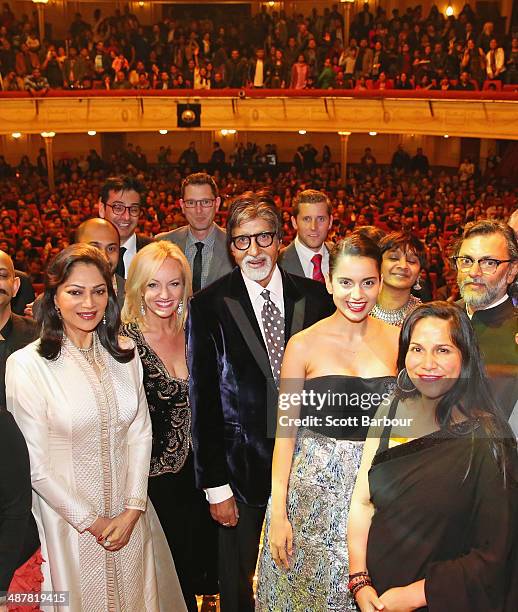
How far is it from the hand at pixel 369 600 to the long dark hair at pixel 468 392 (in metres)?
0.53

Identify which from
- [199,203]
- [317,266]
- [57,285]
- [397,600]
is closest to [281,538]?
[397,600]

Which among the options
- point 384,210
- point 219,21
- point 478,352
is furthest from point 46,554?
point 219,21

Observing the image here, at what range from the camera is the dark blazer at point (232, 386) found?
2.96m

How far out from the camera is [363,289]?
8.41ft

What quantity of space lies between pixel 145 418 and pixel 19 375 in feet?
1.71

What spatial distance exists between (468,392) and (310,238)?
2465mm

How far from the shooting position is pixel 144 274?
10.4 ft

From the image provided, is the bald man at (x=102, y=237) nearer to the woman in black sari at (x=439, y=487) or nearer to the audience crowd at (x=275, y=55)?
the woman in black sari at (x=439, y=487)

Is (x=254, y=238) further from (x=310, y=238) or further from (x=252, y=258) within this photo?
(x=310, y=238)

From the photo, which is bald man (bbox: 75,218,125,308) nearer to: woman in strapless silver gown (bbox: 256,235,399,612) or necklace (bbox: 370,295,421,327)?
necklace (bbox: 370,295,421,327)

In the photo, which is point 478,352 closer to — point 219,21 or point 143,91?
point 143,91

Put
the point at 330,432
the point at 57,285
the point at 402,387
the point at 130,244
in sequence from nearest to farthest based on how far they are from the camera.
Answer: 1. the point at 402,387
2. the point at 330,432
3. the point at 57,285
4. the point at 130,244

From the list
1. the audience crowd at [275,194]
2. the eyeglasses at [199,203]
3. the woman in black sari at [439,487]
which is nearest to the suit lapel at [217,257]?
the eyeglasses at [199,203]

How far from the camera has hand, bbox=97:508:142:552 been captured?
283 cm
